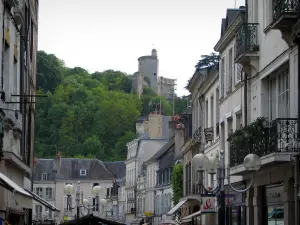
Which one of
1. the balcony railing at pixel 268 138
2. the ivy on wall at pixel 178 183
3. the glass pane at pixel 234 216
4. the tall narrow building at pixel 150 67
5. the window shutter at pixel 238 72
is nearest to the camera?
the balcony railing at pixel 268 138

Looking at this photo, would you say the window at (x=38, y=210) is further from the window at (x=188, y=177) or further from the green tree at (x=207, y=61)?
the green tree at (x=207, y=61)

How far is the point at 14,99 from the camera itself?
27.8 meters

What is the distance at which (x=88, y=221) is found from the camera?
80.5 ft

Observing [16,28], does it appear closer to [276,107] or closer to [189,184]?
[276,107]

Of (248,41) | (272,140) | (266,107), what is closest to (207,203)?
(272,140)

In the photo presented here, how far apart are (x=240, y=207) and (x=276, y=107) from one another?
7277mm

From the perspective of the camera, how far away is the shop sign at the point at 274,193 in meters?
24.6

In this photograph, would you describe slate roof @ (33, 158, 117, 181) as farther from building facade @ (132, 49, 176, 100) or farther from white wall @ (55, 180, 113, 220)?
building facade @ (132, 49, 176, 100)

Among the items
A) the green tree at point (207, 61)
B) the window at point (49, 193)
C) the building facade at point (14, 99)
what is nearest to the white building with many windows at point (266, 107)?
the building facade at point (14, 99)

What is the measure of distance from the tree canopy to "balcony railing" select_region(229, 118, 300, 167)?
354 ft

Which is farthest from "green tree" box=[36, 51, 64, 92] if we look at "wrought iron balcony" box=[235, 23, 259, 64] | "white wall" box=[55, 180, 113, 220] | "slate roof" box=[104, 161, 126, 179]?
"wrought iron balcony" box=[235, 23, 259, 64]

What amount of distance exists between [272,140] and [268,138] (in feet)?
1.35

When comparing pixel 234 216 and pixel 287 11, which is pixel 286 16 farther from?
pixel 234 216

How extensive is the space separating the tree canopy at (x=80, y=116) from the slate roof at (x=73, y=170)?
15544 mm
